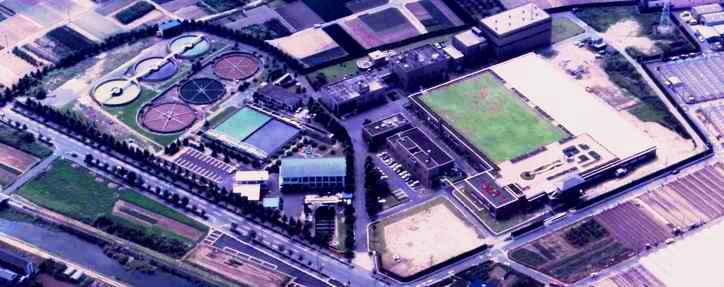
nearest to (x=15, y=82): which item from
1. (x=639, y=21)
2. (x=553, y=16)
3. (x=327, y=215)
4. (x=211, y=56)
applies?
(x=211, y=56)

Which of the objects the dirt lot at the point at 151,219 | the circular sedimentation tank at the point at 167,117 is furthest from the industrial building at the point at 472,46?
the dirt lot at the point at 151,219

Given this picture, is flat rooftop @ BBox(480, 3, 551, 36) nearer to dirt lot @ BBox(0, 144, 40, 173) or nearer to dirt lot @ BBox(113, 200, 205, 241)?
dirt lot @ BBox(113, 200, 205, 241)

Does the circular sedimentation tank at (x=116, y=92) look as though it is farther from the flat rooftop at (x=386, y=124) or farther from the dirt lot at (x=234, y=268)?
the flat rooftop at (x=386, y=124)

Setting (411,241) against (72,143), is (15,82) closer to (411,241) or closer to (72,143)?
(72,143)

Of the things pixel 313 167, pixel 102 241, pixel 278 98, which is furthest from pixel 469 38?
pixel 102 241

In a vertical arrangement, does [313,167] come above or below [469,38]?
below

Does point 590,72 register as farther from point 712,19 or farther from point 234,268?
point 234,268
